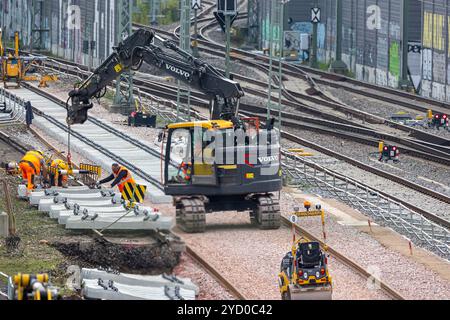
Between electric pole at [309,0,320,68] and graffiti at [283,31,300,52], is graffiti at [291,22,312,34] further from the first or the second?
electric pole at [309,0,320,68]

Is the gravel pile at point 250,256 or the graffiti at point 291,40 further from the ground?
the graffiti at point 291,40

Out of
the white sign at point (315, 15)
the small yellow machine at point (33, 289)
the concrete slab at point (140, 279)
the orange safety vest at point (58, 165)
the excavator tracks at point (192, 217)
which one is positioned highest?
the white sign at point (315, 15)

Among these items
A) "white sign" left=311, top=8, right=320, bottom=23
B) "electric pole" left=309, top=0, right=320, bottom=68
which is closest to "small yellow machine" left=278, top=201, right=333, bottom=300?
"electric pole" left=309, top=0, right=320, bottom=68

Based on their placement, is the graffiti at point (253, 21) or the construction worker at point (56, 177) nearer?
the construction worker at point (56, 177)

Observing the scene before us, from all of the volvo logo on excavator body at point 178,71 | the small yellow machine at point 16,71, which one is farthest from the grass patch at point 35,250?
the small yellow machine at point 16,71

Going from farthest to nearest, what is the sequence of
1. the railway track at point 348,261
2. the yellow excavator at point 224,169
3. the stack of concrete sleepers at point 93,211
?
the yellow excavator at point 224,169 < the stack of concrete sleepers at point 93,211 < the railway track at point 348,261

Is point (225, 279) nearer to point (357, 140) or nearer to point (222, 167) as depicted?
point (222, 167)

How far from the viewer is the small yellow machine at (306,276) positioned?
23.5 m

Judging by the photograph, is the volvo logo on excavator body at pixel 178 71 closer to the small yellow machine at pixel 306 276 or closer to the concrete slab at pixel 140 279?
the concrete slab at pixel 140 279

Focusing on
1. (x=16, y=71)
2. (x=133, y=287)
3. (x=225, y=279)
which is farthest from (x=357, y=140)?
(x=133, y=287)

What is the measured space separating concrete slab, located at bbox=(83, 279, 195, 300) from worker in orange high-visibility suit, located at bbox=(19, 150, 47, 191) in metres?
10.8

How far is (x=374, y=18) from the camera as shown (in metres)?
71.1

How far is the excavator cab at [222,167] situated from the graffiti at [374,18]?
4088 centimetres
